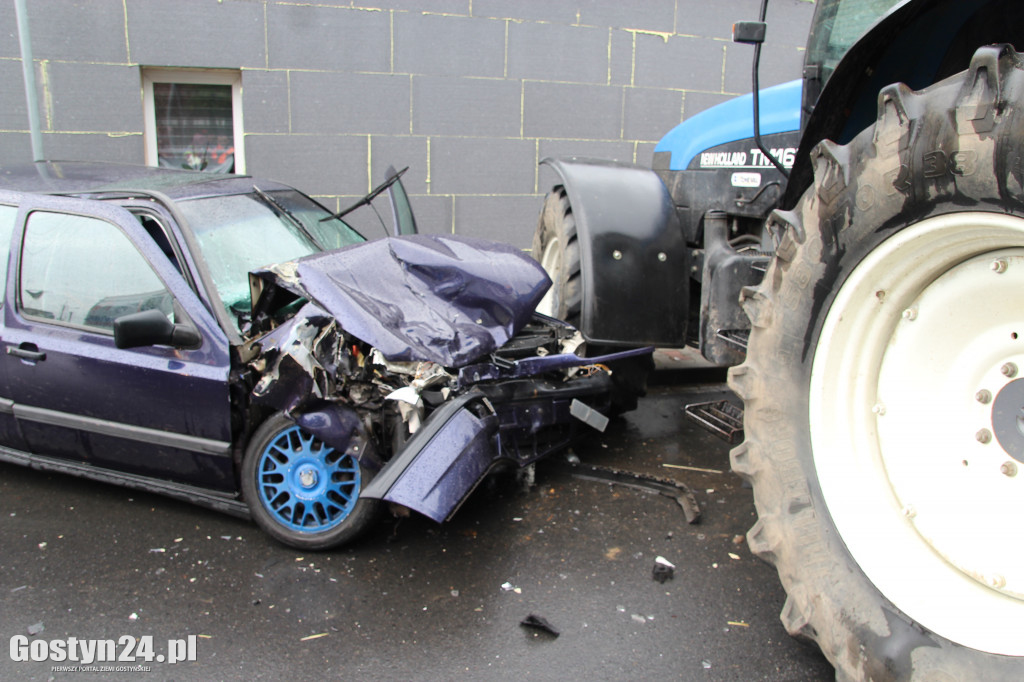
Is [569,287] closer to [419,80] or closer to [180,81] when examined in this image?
[419,80]

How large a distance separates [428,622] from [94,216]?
8.15 feet

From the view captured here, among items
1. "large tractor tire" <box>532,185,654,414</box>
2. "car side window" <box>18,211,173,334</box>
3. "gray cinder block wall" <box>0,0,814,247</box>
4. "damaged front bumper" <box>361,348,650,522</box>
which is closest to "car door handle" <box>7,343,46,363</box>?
"car side window" <box>18,211,173,334</box>

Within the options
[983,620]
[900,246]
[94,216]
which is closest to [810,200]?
[900,246]

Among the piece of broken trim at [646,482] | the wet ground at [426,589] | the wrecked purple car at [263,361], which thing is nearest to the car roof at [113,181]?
the wrecked purple car at [263,361]

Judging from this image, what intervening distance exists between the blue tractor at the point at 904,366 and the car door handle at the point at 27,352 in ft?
10.6

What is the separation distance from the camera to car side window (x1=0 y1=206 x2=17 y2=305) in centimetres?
384

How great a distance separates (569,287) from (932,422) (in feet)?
7.36

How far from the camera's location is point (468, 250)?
12.6 ft

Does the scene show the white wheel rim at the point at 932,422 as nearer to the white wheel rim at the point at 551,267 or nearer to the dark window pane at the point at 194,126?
the white wheel rim at the point at 551,267

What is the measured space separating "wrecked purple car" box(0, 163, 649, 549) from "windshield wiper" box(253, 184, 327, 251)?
355 millimetres

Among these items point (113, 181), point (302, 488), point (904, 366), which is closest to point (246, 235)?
point (113, 181)

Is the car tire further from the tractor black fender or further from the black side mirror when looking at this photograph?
the tractor black fender

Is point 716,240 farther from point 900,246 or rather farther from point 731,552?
point 900,246

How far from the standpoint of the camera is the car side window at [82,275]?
11.6 ft
